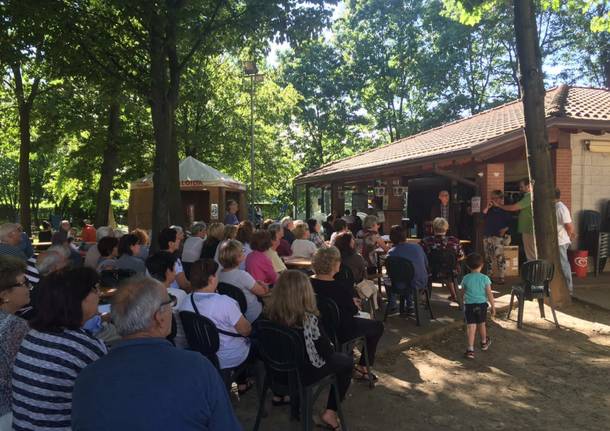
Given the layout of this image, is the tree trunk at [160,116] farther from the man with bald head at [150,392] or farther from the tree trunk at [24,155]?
the tree trunk at [24,155]

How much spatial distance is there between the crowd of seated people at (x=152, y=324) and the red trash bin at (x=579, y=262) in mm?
4747

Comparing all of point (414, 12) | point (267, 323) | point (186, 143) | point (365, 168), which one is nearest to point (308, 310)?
point (267, 323)

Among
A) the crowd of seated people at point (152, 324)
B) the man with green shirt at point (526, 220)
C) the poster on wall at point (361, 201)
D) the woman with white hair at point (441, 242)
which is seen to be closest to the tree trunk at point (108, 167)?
the poster on wall at point (361, 201)

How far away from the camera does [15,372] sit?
2.11 metres

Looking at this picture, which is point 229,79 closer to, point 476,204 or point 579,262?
point 476,204

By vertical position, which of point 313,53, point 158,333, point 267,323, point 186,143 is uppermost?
point 313,53

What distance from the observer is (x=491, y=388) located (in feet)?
14.5

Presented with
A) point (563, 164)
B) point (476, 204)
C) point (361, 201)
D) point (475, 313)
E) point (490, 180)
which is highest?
point (563, 164)

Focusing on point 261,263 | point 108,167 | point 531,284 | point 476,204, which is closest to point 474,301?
point 531,284

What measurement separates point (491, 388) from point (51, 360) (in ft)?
12.3

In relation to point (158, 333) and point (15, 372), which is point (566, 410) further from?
point (15, 372)

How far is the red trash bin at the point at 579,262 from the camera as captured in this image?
9570 millimetres

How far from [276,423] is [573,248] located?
8.45 m

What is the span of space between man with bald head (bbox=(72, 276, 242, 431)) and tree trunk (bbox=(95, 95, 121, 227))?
15.8 metres
